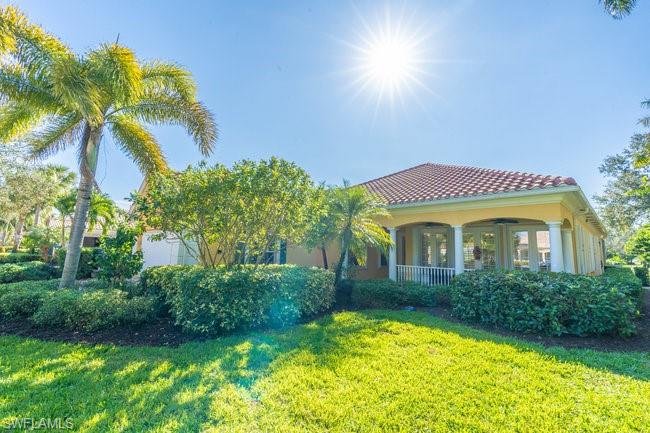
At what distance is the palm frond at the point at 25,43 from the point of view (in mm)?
6816

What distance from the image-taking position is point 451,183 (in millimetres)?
11688

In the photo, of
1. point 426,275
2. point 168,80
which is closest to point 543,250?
point 426,275

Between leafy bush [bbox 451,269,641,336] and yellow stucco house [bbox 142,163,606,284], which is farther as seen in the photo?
yellow stucco house [bbox 142,163,606,284]

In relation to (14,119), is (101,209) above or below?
below

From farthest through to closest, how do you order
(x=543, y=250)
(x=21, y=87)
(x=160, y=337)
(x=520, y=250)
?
(x=543, y=250)
(x=520, y=250)
(x=21, y=87)
(x=160, y=337)

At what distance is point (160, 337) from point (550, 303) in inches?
338

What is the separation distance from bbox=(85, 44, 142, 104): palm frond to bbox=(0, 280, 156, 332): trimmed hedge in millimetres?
5419

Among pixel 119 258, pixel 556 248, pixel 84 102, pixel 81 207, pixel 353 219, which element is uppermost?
pixel 84 102

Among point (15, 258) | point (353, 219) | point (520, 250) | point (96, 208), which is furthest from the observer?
point (15, 258)

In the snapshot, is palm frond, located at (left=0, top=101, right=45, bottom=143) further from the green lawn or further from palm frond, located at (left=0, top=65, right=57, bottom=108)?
the green lawn

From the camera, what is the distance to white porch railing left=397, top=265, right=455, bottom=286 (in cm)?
1090

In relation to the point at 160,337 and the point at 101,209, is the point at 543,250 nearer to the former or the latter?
the point at 160,337

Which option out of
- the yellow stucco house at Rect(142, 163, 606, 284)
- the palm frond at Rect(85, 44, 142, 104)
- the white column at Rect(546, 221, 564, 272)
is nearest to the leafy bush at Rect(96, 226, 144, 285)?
the yellow stucco house at Rect(142, 163, 606, 284)

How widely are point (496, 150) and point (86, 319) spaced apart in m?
17.6
